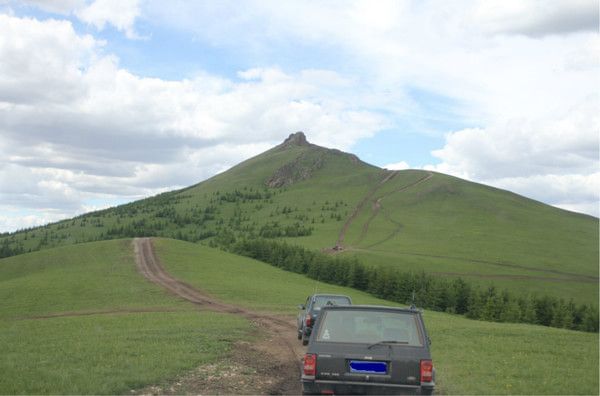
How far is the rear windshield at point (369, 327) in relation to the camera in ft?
32.9

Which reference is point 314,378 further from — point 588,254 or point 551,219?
point 551,219

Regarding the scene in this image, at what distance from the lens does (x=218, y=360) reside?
1681cm

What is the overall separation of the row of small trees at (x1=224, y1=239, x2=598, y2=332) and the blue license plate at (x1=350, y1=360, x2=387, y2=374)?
5446cm

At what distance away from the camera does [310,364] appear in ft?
31.8

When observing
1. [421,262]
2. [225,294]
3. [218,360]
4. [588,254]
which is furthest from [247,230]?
[218,360]

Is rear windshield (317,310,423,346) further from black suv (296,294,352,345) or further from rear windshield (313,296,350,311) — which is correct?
rear windshield (313,296,350,311)

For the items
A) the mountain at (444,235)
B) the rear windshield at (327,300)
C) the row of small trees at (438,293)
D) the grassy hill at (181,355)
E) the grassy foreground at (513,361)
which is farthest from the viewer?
the mountain at (444,235)

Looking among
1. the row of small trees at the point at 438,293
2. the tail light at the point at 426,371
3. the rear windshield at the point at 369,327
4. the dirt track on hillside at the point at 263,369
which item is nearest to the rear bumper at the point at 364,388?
the tail light at the point at 426,371

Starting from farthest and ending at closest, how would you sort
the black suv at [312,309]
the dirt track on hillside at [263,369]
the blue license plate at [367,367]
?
the black suv at [312,309], the dirt track on hillside at [263,369], the blue license plate at [367,367]

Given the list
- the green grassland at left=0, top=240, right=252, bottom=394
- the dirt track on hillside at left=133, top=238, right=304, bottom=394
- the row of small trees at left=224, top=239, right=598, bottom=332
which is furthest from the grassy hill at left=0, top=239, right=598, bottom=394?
the row of small trees at left=224, top=239, right=598, bottom=332

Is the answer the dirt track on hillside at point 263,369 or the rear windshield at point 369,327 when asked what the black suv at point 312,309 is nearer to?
the dirt track on hillside at point 263,369

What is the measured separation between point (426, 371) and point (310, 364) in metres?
2.08

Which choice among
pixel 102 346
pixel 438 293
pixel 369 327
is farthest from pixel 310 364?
pixel 438 293

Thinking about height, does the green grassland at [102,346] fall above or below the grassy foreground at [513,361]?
below
